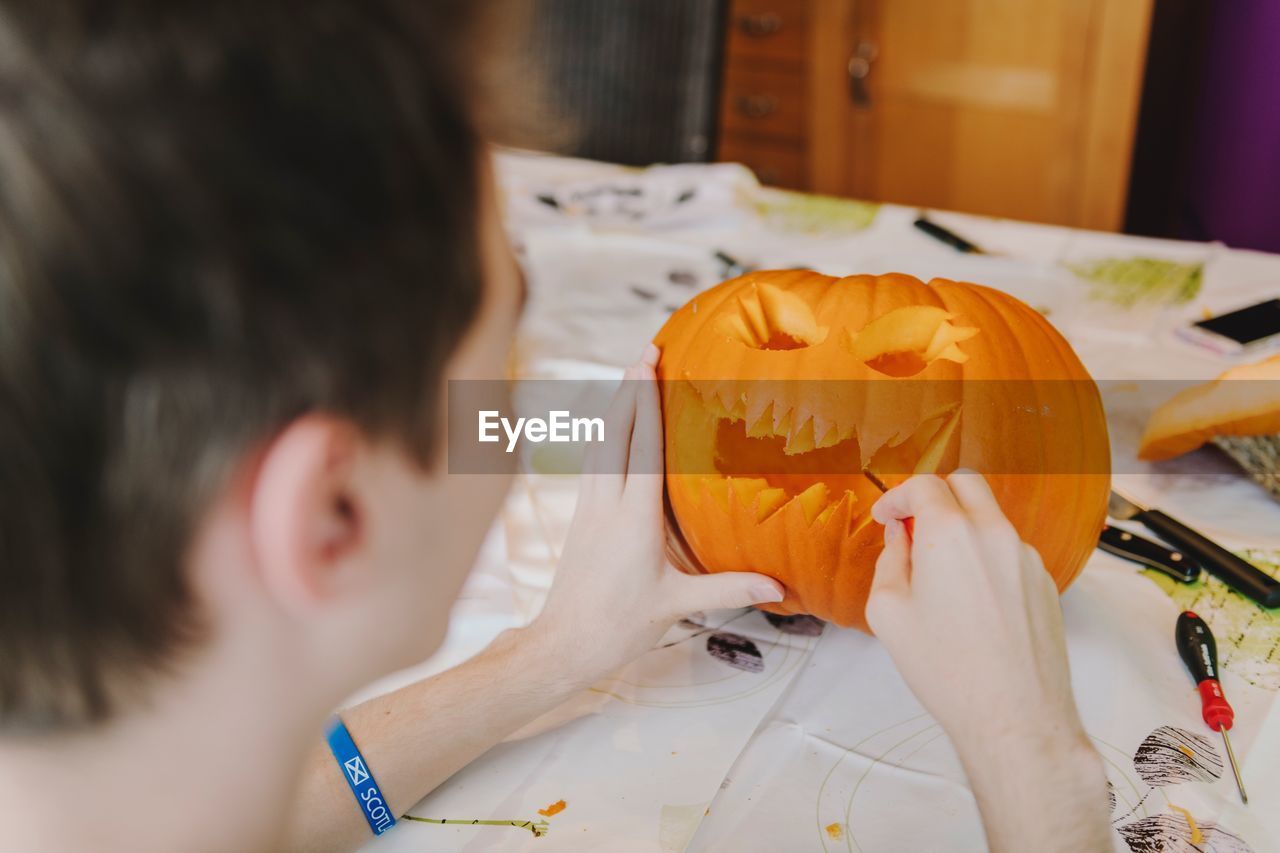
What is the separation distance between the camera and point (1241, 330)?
1135 mm

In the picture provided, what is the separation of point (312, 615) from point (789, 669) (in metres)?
0.44

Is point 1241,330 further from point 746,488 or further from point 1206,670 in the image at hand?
point 746,488

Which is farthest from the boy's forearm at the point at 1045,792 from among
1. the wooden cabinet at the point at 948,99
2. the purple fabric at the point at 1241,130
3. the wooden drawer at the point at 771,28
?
the wooden drawer at the point at 771,28

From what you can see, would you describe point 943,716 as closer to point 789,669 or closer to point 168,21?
point 789,669

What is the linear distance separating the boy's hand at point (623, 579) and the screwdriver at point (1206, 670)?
28 centimetres

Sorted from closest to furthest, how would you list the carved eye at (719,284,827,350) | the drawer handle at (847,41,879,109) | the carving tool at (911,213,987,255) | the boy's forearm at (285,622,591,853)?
the boy's forearm at (285,622,591,853) → the carved eye at (719,284,827,350) → the carving tool at (911,213,987,255) → the drawer handle at (847,41,879,109)

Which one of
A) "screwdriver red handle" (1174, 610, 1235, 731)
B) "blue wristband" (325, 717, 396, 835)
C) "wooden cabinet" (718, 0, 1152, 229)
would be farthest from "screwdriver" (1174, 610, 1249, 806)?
"wooden cabinet" (718, 0, 1152, 229)

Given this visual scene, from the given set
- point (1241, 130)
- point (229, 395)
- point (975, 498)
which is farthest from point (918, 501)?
point (1241, 130)

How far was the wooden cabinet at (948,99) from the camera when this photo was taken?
2.34m

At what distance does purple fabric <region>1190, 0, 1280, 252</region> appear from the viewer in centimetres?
207

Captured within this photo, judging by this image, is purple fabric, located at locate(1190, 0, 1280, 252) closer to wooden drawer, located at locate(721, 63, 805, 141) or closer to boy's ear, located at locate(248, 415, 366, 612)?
wooden drawer, located at locate(721, 63, 805, 141)

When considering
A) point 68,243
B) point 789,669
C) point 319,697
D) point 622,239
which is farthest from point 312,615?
point 622,239

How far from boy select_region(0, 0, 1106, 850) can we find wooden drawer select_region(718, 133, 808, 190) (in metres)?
2.55

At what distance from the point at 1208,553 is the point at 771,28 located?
224cm
